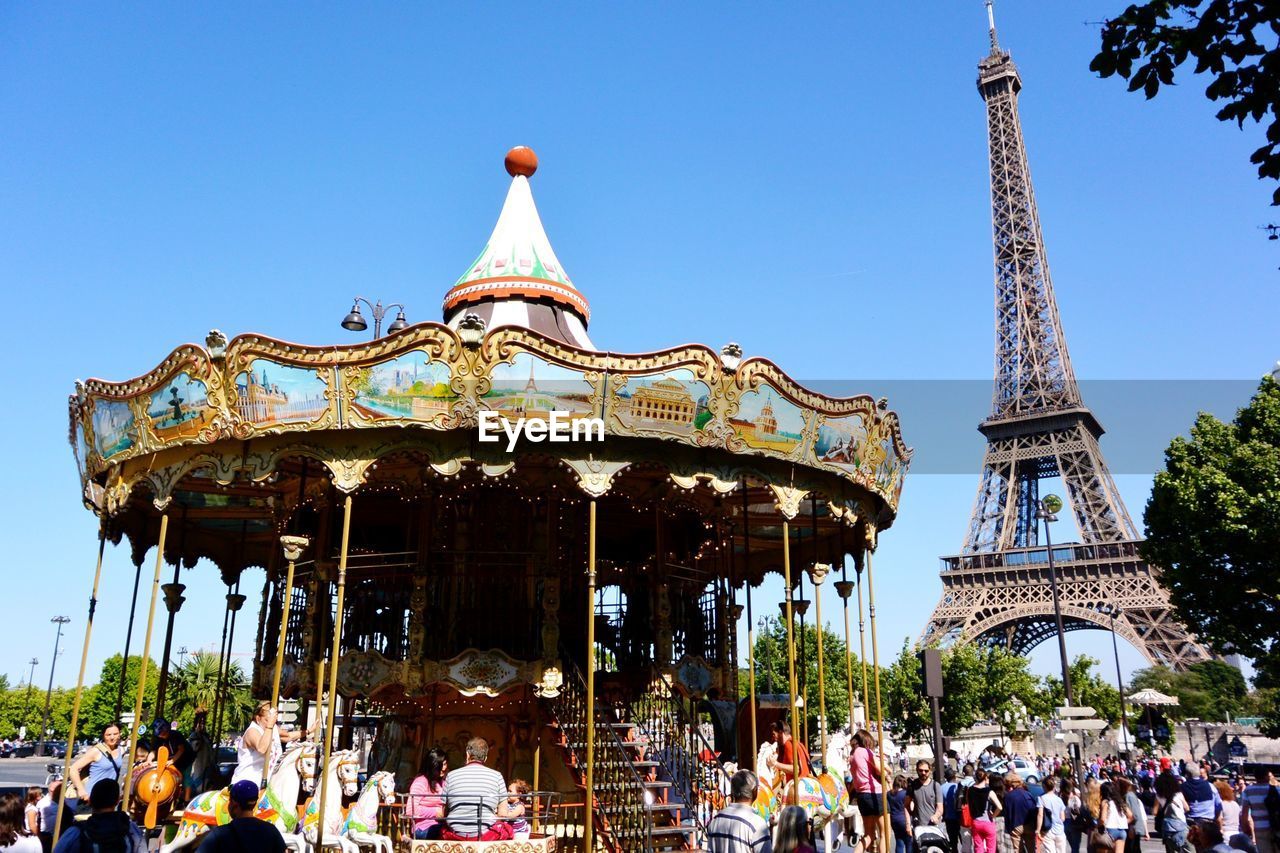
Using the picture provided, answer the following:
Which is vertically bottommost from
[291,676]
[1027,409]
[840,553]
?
[291,676]

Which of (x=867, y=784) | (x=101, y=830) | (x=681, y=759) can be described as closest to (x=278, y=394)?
(x=101, y=830)

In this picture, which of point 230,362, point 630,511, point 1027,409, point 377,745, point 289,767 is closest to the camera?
point 289,767

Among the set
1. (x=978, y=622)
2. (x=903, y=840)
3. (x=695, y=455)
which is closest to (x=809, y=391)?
(x=695, y=455)

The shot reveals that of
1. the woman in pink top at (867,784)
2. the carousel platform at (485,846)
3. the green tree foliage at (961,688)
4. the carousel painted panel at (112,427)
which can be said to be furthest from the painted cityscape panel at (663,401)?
the green tree foliage at (961,688)

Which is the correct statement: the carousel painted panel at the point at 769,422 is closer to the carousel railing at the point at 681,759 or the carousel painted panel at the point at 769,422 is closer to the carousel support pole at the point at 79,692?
the carousel railing at the point at 681,759

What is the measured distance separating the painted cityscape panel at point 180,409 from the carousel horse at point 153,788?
4.18m

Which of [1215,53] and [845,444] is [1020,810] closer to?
[845,444]

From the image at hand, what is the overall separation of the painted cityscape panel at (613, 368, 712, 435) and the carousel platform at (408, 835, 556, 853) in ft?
15.9

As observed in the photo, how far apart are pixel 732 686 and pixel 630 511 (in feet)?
11.2

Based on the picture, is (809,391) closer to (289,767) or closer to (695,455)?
(695,455)

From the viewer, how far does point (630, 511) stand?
16.7m

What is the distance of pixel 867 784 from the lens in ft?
43.2

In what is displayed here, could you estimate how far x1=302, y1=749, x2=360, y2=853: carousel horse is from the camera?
32.8ft

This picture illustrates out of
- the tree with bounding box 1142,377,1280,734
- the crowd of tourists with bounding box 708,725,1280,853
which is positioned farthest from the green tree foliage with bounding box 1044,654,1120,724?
the crowd of tourists with bounding box 708,725,1280,853
